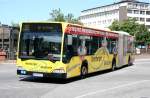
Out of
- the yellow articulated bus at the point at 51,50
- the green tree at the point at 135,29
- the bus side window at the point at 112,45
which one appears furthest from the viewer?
the green tree at the point at 135,29

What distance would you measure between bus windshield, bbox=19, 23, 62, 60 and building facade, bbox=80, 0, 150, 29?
13059 centimetres

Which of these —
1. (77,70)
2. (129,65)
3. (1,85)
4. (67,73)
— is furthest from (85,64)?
(129,65)

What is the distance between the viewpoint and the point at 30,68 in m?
20.2

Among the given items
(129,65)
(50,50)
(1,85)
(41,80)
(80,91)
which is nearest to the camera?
(80,91)

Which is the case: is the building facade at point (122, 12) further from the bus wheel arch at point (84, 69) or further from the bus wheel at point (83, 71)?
the bus wheel at point (83, 71)

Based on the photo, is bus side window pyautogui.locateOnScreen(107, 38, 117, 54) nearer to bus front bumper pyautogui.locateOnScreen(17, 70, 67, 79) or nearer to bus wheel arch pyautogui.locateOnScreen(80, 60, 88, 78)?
bus wheel arch pyautogui.locateOnScreen(80, 60, 88, 78)

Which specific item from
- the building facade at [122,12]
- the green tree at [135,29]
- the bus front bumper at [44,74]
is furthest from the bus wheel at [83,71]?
the building facade at [122,12]

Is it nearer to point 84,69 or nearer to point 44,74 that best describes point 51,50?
point 44,74

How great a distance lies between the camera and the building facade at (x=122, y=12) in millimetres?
155875

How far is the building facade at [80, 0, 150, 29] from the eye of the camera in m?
156

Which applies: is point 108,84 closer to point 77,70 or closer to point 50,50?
point 77,70

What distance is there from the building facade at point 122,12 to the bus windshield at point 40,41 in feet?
428

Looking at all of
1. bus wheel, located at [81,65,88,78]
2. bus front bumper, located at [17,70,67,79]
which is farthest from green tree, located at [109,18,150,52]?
bus front bumper, located at [17,70,67,79]

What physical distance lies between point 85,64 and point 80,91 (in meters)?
5.91
